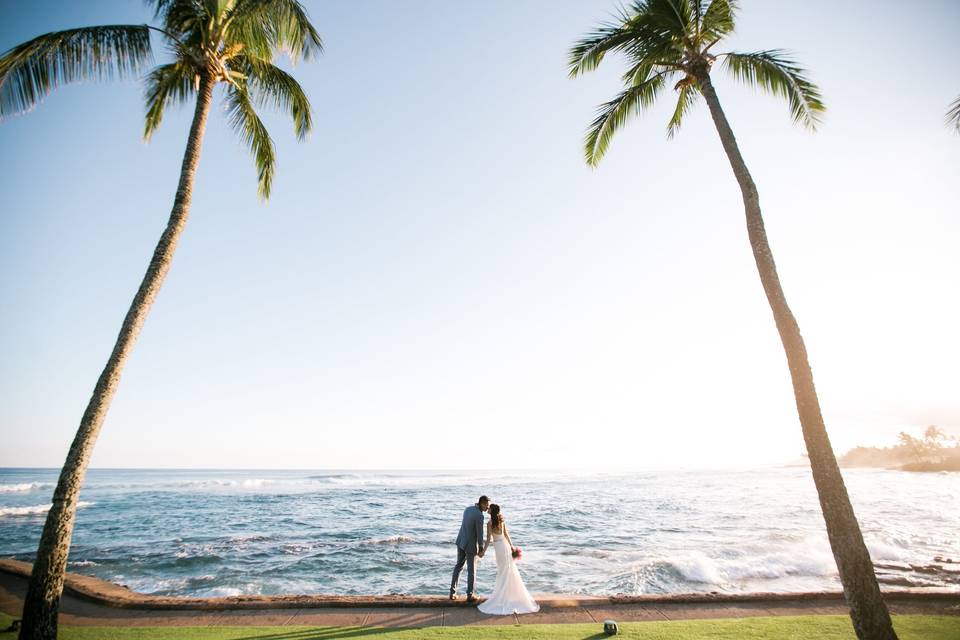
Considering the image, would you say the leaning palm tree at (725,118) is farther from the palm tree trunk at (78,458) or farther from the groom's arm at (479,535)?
the palm tree trunk at (78,458)

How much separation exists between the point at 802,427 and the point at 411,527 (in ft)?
64.7

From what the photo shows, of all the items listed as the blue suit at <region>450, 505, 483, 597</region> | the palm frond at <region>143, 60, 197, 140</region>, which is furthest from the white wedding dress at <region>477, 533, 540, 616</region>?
the palm frond at <region>143, 60, 197, 140</region>

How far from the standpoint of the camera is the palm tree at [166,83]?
207 inches

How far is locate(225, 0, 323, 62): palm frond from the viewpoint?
797 centimetres

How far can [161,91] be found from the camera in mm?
9312

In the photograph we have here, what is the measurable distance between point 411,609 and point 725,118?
33.0ft

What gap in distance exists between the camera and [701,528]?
19.2m

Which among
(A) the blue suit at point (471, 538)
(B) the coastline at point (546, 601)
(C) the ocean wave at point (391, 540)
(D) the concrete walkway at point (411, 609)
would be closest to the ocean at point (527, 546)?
(C) the ocean wave at point (391, 540)

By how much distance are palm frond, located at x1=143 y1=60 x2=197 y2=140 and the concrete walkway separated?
31.4ft

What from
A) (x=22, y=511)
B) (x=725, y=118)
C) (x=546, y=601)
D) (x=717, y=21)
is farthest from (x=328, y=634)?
(x=22, y=511)

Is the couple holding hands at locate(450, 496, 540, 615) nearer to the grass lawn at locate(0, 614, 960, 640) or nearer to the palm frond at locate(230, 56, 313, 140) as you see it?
the grass lawn at locate(0, 614, 960, 640)

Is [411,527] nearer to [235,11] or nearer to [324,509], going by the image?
[324,509]

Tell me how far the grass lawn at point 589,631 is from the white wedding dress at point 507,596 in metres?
0.92

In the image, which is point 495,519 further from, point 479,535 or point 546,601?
point 546,601
